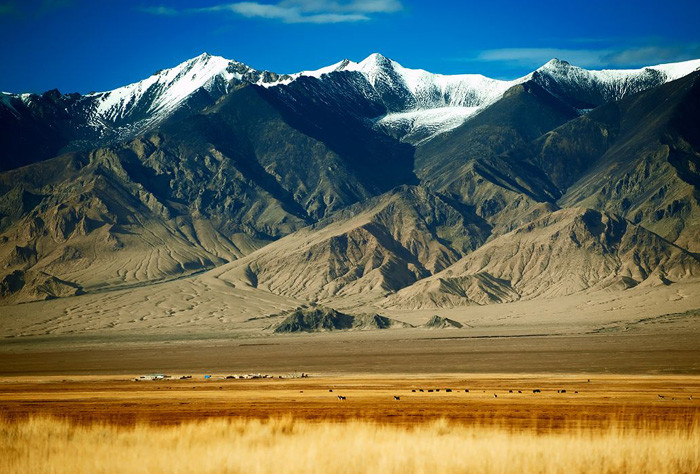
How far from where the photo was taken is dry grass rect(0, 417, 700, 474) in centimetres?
1962

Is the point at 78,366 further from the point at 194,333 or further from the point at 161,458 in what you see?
the point at 161,458

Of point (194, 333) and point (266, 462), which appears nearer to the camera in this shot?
point (266, 462)

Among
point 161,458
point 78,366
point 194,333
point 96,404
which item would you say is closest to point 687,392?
point 96,404

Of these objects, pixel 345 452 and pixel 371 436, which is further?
pixel 371 436

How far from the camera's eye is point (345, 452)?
20891mm

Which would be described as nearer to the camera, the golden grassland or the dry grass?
the dry grass

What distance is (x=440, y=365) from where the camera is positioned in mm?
96688

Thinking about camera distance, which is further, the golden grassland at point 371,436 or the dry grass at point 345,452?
the golden grassland at point 371,436

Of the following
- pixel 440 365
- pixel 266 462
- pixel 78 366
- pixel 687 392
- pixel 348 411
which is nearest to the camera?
pixel 266 462

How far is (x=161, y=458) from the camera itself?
20578 millimetres

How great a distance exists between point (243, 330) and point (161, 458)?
579 feet

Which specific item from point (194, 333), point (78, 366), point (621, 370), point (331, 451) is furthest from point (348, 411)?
point (194, 333)

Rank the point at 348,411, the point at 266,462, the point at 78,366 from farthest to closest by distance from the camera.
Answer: the point at 78,366 → the point at 348,411 → the point at 266,462

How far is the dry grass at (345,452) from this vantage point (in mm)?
19625
